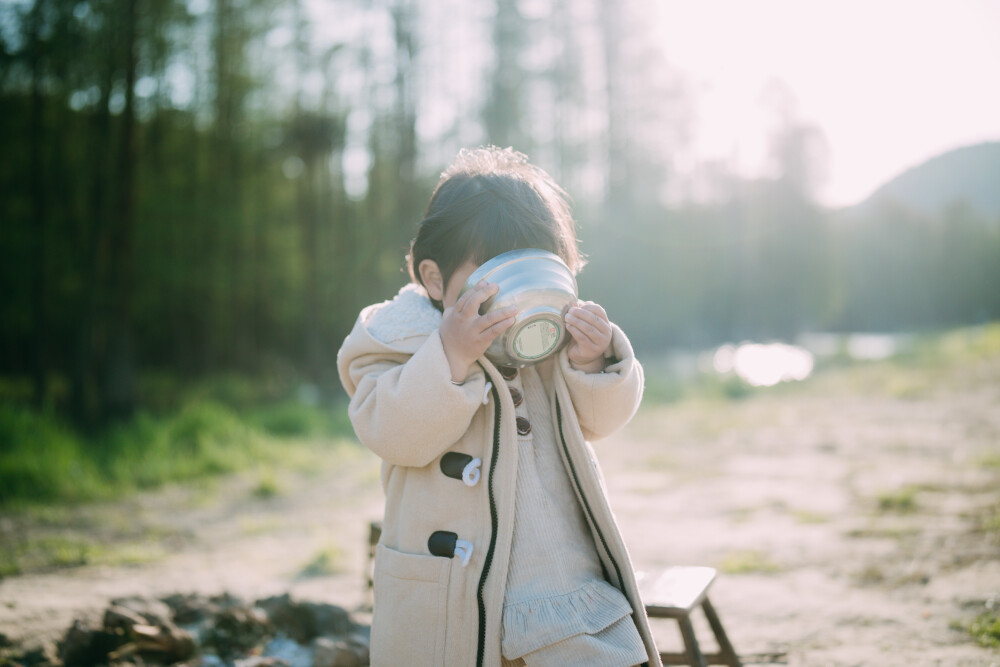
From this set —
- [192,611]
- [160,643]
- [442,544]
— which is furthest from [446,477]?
[192,611]

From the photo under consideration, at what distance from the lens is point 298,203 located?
19.2 meters

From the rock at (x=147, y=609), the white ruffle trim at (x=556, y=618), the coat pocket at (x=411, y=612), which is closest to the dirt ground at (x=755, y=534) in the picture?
the rock at (x=147, y=609)

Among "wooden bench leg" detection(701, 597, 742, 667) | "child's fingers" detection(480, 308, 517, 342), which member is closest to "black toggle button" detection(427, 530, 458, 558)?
"child's fingers" detection(480, 308, 517, 342)

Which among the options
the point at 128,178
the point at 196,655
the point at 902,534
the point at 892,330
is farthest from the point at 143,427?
the point at 892,330

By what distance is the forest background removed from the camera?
11.0m

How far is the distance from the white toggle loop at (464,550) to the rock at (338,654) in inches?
49.1

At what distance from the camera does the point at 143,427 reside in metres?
8.62

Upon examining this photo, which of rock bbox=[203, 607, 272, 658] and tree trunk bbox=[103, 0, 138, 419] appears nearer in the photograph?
rock bbox=[203, 607, 272, 658]

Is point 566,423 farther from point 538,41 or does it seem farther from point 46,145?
point 538,41

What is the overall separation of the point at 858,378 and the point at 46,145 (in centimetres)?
1520

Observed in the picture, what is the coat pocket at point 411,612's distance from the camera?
5.13 feet

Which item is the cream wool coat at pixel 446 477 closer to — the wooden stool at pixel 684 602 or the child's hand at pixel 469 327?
the child's hand at pixel 469 327

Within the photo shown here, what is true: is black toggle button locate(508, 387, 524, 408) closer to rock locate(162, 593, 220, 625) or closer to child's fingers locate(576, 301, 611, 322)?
child's fingers locate(576, 301, 611, 322)

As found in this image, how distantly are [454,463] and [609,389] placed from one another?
15.0 inches
